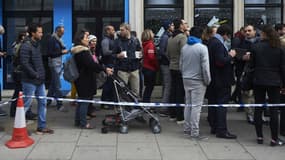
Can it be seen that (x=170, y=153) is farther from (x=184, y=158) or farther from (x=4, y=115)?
(x=4, y=115)

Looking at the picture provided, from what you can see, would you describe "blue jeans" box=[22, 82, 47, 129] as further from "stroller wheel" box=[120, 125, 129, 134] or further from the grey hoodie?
the grey hoodie

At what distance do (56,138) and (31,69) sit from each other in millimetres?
1234

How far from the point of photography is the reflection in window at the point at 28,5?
1358 centimetres

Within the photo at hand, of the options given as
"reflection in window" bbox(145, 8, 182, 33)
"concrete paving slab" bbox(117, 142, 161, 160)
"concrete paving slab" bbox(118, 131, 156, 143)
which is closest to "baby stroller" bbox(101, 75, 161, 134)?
"concrete paving slab" bbox(118, 131, 156, 143)

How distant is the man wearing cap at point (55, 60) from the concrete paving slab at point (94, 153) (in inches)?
137

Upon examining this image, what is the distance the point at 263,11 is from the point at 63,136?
7.08m

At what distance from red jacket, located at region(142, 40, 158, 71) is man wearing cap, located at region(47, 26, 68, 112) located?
2021 mm

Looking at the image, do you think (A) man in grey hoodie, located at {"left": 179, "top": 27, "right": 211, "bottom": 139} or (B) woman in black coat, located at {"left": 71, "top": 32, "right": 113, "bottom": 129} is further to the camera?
(B) woman in black coat, located at {"left": 71, "top": 32, "right": 113, "bottom": 129}

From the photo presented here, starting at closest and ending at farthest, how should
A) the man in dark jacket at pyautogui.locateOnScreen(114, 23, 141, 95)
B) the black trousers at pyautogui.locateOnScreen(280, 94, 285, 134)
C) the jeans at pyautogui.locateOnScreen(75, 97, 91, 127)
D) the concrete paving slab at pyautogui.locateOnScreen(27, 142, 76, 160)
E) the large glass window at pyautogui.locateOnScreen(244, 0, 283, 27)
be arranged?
the concrete paving slab at pyautogui.locateOnScreen(27, 142, 76, 160)
the black trousers at pyautogui.locateOnScreen(280, 94, 285, 134)
the jeans at pyautogui.locateOnScreen(75, 97, 91, 127)
the man in dark jacket at pyautogui.locateOnScreen(114, 23, 141, 95)
the large glass window at pyautogui.locateOnScreen(244, 0, 283, 27)

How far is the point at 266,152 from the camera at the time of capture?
303 inches

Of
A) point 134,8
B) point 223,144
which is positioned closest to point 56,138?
point 223,144

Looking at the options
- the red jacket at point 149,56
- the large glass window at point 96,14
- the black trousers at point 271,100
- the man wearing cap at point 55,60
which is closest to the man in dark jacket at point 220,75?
the black trousers at point 271,100

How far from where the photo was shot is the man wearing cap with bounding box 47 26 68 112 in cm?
1112

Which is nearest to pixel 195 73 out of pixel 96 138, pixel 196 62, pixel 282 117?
pixel 196 62
